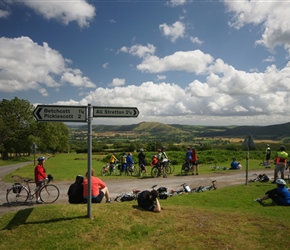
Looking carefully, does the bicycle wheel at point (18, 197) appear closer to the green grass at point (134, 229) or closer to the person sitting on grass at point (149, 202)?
the green grass at point (134, 229)

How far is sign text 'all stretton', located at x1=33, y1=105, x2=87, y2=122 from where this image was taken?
6.61 m

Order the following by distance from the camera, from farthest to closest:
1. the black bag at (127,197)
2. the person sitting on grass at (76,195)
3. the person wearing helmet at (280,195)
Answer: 1. the black bag at (127,197)
2. the person wearing helmet at (280,195)
3. the person sitting on grass at (76,195)

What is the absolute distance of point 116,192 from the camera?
14570 millimetres

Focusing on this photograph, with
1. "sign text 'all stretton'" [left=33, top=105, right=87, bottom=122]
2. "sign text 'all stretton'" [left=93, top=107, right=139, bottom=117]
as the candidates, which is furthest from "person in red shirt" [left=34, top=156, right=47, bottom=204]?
"sign text 'all stretton'" [left=93, top=107, right=139, bottom=117]

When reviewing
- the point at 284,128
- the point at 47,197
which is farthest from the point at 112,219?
the point at 284,128

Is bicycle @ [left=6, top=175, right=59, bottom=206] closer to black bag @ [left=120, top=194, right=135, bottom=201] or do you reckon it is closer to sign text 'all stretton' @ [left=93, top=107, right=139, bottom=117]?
black bag @ [left=120, top=194, right=135, bottom=201]

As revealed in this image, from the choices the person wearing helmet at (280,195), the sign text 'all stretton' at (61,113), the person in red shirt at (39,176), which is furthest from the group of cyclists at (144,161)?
the sign text 'all stretton' at (61,113)

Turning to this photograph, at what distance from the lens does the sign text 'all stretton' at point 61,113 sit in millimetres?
6613

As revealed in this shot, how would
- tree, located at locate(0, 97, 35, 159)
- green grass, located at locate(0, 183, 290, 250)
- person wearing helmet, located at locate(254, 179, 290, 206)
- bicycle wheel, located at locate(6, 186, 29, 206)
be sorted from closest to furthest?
green grass, located at locate(0, 183, 290, 250), person wearing helmet, located at locate(254, 179, 290, 206), bicycle wheel, located at locate(6, 186, 29, 206), tree, located at locate(0, 97, 35, 159)

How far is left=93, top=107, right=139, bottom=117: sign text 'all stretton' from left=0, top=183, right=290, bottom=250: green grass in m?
2.68

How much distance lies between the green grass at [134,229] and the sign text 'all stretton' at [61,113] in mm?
2549

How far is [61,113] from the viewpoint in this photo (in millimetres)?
6738

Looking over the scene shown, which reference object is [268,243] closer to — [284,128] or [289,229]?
[289,229]

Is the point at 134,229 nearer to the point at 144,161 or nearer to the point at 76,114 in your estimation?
the point at 76,114
